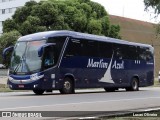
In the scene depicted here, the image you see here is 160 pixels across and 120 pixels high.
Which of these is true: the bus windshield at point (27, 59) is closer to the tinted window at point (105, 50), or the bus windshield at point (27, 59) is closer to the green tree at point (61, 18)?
the tinted window at point (105, 50)

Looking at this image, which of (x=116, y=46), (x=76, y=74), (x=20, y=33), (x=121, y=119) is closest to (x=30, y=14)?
(x=20, y=33)

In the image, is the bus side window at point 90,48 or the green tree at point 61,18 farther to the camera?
the green tree at point 61,18

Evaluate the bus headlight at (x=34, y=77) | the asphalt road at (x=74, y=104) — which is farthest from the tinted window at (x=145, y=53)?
the asphalt road at (x=74, y=104)

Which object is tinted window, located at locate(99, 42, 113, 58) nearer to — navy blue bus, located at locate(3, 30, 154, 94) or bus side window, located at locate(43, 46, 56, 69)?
navy blue bus, located at locate(3, 30, 154, 94)

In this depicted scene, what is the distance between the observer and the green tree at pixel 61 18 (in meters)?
50.1

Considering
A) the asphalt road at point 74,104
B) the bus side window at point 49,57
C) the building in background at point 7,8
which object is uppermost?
the building in background at point 7,8

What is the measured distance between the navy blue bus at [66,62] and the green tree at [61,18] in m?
20.7

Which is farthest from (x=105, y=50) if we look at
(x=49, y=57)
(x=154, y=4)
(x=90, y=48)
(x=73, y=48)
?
(x=154, y=4)

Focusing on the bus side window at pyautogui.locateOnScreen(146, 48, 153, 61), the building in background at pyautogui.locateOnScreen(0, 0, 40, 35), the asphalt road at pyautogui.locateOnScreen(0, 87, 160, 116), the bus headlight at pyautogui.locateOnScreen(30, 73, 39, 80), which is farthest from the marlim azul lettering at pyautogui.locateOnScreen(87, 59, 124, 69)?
the building in background at pyautogui.locateOnScreen(0, 0, 40, 35)

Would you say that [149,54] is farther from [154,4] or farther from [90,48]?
[154,4]

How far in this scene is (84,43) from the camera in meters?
26.2

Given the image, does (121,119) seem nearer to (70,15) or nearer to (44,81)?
(44,81)

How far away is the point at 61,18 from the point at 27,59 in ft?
88.1

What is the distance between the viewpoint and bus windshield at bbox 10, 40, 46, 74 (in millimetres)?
23500
